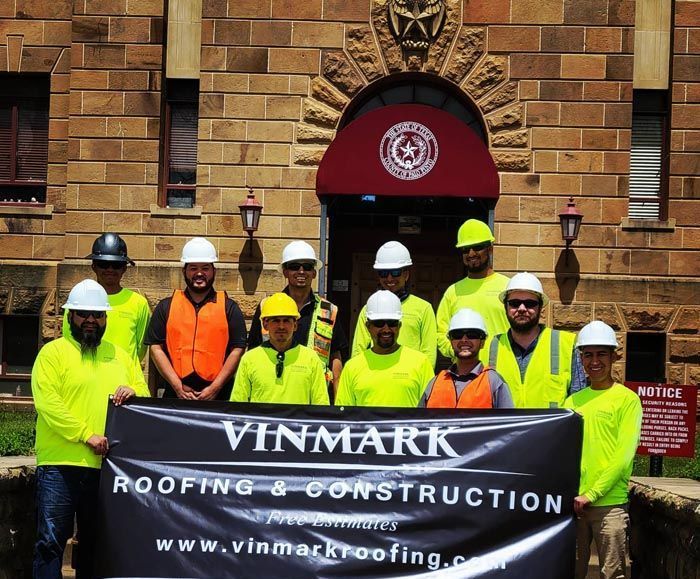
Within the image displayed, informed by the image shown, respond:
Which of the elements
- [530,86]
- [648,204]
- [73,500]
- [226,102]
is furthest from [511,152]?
[73,500]

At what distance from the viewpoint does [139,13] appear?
52.6 ft

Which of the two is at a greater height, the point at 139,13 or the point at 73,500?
the point at 139,13

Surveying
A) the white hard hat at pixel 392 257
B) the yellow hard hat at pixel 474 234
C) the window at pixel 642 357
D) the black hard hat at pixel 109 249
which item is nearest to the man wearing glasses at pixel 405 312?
the white hard hat at pixel 392 257

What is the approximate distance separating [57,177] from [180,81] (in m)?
2.35

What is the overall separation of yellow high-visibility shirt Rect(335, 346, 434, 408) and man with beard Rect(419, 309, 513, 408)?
13.7 inches

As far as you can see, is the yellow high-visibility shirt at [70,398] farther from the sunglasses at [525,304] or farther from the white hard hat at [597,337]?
the white hard hat at [597,337]

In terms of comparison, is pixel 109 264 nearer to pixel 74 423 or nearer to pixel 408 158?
pixel 74 423

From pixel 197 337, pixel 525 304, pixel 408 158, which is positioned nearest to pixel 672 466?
pixel 525 304

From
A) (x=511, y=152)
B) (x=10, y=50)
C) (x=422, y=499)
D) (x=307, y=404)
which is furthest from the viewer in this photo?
(x=10, y=50)

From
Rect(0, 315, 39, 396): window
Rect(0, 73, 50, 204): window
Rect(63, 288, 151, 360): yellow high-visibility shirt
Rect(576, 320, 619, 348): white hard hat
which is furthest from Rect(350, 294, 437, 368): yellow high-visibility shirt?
Rect(0, 73, 50, 204): window

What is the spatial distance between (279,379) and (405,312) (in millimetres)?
1309

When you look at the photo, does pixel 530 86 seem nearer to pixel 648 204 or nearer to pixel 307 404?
pixel 648 204

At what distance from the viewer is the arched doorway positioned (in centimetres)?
1526

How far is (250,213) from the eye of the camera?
15.3m
